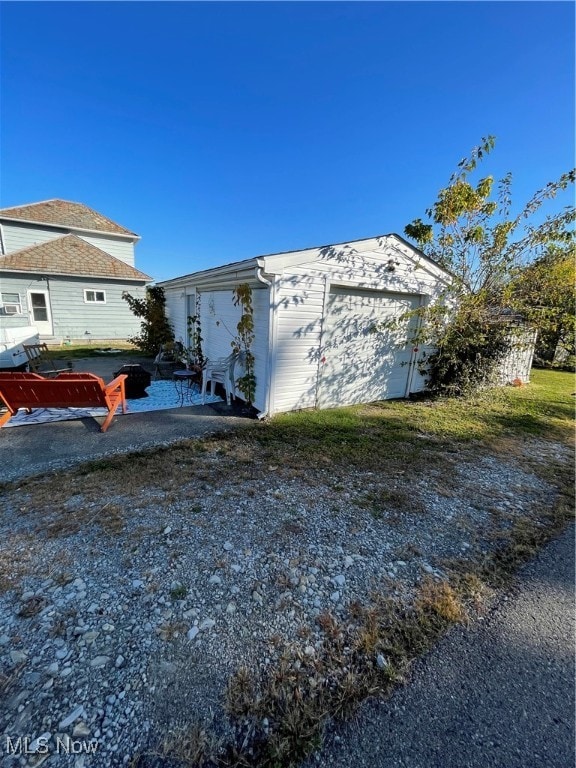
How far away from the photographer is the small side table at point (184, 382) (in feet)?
22.0

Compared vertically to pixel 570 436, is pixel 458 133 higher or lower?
higher

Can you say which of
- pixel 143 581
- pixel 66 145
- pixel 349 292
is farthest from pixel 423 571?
pixel 66 145

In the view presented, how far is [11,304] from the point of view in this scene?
42.9 feet

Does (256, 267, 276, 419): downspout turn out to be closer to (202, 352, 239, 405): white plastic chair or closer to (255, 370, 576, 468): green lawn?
(255, 370, 576, 468): green lawn

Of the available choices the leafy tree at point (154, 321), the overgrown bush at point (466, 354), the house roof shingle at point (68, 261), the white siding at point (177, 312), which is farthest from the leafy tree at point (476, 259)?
the house roof shingle at point (68, 261)

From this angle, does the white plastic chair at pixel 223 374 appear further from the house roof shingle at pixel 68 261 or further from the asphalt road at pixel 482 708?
the house roof shingle at pixel 68 261

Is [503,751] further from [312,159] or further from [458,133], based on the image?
[312,159]

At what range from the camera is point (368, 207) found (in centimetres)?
1388

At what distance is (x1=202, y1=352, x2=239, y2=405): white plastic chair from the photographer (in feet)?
20.9

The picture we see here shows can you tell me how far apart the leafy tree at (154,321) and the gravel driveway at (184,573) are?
809 cm

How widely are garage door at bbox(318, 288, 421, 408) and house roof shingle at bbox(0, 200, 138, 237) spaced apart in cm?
1554

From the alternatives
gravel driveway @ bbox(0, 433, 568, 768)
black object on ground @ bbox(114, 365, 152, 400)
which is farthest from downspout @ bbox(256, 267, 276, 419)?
black object on ground @ bbox(114, 365, 152, 400)

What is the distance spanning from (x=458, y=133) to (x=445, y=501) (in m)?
8.86

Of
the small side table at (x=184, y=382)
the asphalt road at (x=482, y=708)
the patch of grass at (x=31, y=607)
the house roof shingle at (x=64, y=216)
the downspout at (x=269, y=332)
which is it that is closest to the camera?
the asphalt road at (x=482, y=708)
